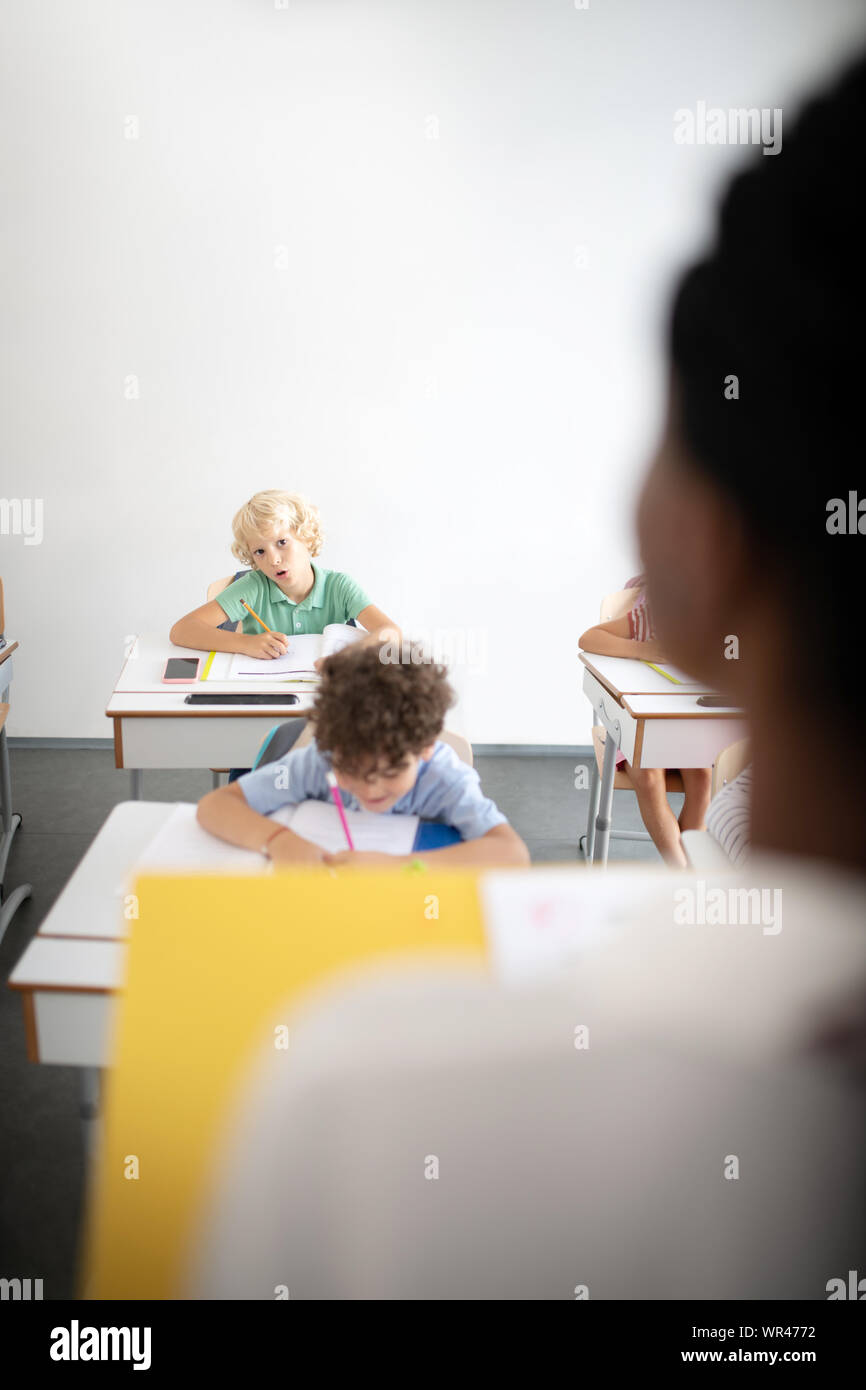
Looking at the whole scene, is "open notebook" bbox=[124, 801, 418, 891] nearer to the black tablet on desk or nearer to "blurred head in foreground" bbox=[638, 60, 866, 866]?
the black tablet on desk

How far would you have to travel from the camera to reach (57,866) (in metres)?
2.93

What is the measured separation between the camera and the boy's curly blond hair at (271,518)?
2.76 m

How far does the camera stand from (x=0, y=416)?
12.0 ft

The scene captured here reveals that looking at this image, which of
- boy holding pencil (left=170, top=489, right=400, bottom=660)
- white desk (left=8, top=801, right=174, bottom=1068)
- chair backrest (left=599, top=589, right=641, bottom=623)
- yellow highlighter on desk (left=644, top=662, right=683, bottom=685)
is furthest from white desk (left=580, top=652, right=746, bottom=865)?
white desk (left=8, top=801, right=174, bottom=1068)

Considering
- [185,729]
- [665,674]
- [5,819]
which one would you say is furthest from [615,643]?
[5,819]

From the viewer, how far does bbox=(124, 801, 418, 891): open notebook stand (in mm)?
1367

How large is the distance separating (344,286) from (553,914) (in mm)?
3669

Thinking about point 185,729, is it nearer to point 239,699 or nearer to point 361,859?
point 239,699

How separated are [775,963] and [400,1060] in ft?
0.50

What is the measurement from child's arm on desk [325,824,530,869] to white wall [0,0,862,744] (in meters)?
2.20

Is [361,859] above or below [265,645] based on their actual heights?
below

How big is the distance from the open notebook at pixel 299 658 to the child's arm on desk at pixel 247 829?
870mm

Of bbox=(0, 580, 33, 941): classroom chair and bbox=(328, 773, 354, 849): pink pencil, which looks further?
bbox=(0, 580, 33, 941): classroom chair
